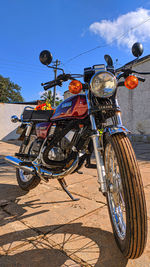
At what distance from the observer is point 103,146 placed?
1576mm

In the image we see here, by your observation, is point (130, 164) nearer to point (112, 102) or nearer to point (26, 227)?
point (112, 102)

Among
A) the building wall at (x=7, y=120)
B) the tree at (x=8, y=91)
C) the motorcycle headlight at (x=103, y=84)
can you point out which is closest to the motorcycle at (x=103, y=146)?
the motorcycle headlight at (x=103, y=84)

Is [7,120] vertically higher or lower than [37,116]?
higher

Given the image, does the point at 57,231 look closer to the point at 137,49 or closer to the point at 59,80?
the point at 59,80

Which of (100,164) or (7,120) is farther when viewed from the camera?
(7,120)

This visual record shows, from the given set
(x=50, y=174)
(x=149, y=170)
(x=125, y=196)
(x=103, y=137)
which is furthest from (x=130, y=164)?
(x=149, y=170)

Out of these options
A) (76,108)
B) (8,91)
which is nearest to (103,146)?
(76,108)

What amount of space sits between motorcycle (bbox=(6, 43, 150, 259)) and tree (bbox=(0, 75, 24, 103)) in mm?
39921

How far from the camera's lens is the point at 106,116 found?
1.69m

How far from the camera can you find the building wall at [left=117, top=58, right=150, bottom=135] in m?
12.2

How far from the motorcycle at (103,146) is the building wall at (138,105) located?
11018 mm

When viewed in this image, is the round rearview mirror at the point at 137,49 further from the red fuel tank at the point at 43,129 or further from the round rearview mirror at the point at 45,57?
the red fuel tank at the point at 43,129

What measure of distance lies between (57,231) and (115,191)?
1.99 feet

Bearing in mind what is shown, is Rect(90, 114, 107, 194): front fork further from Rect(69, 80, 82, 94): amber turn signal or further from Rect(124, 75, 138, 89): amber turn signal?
Rect(124, 75, 138, 89): amber turn signal
